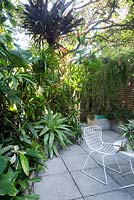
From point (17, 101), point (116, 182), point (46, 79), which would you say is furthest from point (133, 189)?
point (46, 79)

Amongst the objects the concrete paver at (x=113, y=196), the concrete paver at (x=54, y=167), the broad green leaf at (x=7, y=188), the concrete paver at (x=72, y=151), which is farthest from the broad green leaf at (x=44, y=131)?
the broad green leaf at (x=7, y=188)

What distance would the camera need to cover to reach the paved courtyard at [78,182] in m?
2.26

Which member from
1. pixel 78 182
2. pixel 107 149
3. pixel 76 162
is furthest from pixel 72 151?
pixel 78 182

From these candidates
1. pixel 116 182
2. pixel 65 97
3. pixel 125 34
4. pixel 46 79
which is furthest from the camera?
pixel 125 34

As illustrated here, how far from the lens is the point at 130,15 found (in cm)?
633

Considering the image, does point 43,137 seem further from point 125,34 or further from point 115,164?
point 125,34

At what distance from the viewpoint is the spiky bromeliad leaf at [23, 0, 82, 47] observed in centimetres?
364

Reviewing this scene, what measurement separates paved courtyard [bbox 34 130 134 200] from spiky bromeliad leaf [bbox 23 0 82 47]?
2.54 metres

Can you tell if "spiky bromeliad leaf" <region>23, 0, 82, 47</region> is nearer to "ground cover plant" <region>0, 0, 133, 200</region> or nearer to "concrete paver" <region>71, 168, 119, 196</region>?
"ground cover plant" <region>0, 0, 133, 200</region>

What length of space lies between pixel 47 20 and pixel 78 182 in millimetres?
3050

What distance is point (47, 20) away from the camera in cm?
362

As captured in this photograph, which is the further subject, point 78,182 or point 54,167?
point 54,167

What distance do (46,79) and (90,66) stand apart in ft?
6.77

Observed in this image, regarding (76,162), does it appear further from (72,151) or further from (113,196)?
(113,196)
